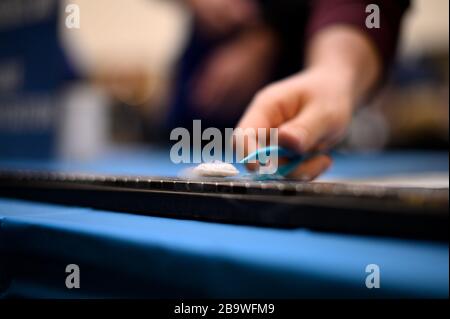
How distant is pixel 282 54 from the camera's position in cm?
178

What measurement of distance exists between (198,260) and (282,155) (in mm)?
267

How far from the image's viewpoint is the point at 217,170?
1.49 ft

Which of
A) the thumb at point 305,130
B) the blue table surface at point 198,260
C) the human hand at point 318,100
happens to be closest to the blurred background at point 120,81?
the human hand at point 318,100

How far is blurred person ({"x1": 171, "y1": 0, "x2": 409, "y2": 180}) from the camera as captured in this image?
606 millimetres

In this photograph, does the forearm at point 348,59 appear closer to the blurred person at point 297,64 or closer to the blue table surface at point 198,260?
the blurred person at point 297,64

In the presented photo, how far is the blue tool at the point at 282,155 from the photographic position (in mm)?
490

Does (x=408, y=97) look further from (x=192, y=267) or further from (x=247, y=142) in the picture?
(x=192, y=267)

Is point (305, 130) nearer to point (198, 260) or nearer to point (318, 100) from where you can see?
point (318, 100)

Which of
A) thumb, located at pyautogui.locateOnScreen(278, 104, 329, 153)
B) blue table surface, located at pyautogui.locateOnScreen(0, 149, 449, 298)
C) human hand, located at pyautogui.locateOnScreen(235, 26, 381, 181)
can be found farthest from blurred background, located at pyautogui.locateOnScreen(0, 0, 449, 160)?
blue table surface, located at pyautogui.locateOnScreen(0, 149, 449, 298)

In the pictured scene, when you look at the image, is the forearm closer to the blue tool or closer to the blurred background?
the blue tool

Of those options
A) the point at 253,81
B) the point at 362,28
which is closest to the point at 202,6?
the point at 253,81

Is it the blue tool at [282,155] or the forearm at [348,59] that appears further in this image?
the forearm at [348,59]

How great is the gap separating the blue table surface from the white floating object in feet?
0.28

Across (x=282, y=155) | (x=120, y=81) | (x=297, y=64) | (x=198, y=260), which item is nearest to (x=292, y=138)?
(x=282, y=155)
